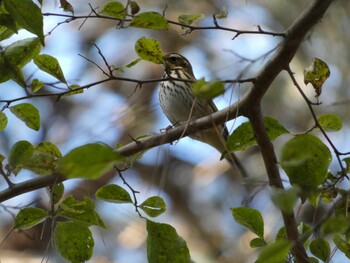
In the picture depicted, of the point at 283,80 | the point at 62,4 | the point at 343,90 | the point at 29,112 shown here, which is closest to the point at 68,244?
the point at 29,112

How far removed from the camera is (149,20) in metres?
1.30

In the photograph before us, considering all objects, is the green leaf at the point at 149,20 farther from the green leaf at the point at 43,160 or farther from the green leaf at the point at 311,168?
the green leaf at the point at 43,160

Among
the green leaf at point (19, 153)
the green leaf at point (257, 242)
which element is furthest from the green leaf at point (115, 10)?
the green leaf at point (257, 242)

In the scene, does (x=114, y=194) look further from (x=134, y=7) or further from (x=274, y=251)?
(x=274, y=251)

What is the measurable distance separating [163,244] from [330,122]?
500mm

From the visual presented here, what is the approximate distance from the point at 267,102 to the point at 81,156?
Result: 4.80 metres

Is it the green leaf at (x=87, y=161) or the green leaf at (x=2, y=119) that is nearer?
the green leaf at (x=87, y=161)

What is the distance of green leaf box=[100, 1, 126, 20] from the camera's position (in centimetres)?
144

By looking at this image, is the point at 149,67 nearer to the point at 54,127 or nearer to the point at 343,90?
the point at 54,127

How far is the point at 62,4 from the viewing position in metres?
1.57

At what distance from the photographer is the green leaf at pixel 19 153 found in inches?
61.1

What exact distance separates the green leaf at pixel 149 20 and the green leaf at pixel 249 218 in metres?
0.45

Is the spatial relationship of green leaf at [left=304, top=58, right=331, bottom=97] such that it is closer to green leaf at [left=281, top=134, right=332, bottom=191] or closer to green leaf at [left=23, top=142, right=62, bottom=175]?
green leaf at [left=281, top=134, right=332, bottom=191]

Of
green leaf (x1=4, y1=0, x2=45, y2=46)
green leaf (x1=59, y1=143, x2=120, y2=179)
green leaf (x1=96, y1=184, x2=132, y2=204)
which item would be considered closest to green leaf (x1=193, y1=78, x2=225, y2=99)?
green leaf (x1=59, y1=143, x2=120, y2=179)
